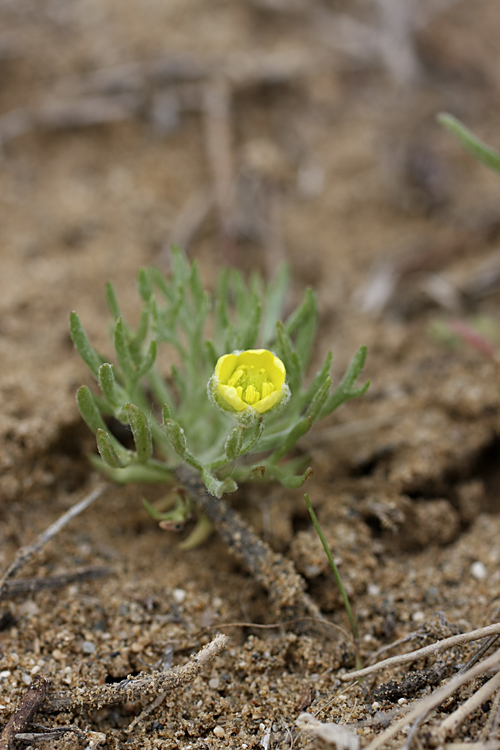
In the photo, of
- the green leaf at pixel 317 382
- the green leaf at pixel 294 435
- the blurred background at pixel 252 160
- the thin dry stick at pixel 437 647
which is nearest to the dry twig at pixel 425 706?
the thin dry stick at pixel 437 647

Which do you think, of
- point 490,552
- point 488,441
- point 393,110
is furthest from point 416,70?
point 490,552

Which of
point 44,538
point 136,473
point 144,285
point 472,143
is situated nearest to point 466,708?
point 136,473

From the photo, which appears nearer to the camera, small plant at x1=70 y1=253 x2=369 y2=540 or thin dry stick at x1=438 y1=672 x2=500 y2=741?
thin dry stick at x1=438 y1=672 x2=500 y2=741

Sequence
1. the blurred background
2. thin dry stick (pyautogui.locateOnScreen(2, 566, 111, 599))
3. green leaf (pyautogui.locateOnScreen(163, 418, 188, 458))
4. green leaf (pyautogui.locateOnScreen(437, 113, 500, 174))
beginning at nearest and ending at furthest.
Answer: green leaf (pyautogui.locateOnScreen(163, 418, 188, 458)), thin dry stick (pyautogui.locateOnScreen(2, 566, 111, 599)), green leaf (pyautogui.locateOnScreen(437, 113, 500, 174)), the blurred background

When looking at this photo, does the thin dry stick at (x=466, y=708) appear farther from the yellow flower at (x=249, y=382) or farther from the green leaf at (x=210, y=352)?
the green leaf at (x=210, y=352)

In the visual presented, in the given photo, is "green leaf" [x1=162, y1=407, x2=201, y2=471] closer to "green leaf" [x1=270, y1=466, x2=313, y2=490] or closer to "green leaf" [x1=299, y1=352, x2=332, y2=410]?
"green leaf" [x1=270, y1=466, x2=313, y2=490]

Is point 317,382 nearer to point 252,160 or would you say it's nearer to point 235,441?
point 235,441

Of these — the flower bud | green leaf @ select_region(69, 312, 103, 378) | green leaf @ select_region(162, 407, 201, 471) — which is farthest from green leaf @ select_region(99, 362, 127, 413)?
the flower bud
